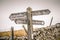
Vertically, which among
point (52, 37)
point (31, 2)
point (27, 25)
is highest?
point (31, 2)

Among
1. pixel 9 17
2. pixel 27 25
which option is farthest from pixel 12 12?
pixel 27 25

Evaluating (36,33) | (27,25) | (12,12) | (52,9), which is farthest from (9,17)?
(52,9)

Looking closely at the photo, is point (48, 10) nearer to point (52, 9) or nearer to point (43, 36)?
point (52, 9)

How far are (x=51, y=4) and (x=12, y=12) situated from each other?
75 centimetres

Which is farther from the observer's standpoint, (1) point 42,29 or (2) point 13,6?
(2) point 13,6

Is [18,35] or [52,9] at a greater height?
[52,9]

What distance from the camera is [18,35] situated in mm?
2863

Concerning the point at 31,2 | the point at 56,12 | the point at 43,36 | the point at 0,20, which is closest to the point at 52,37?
the point at 43,36

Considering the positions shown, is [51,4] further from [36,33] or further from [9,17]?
[9,17]

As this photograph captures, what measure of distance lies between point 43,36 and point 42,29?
0.42 feet

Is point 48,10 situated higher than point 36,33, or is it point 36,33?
point 48,10

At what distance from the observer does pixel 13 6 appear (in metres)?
3.00

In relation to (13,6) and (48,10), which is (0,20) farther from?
(48,10)

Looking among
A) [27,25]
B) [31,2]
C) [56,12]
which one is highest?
[31,2]
